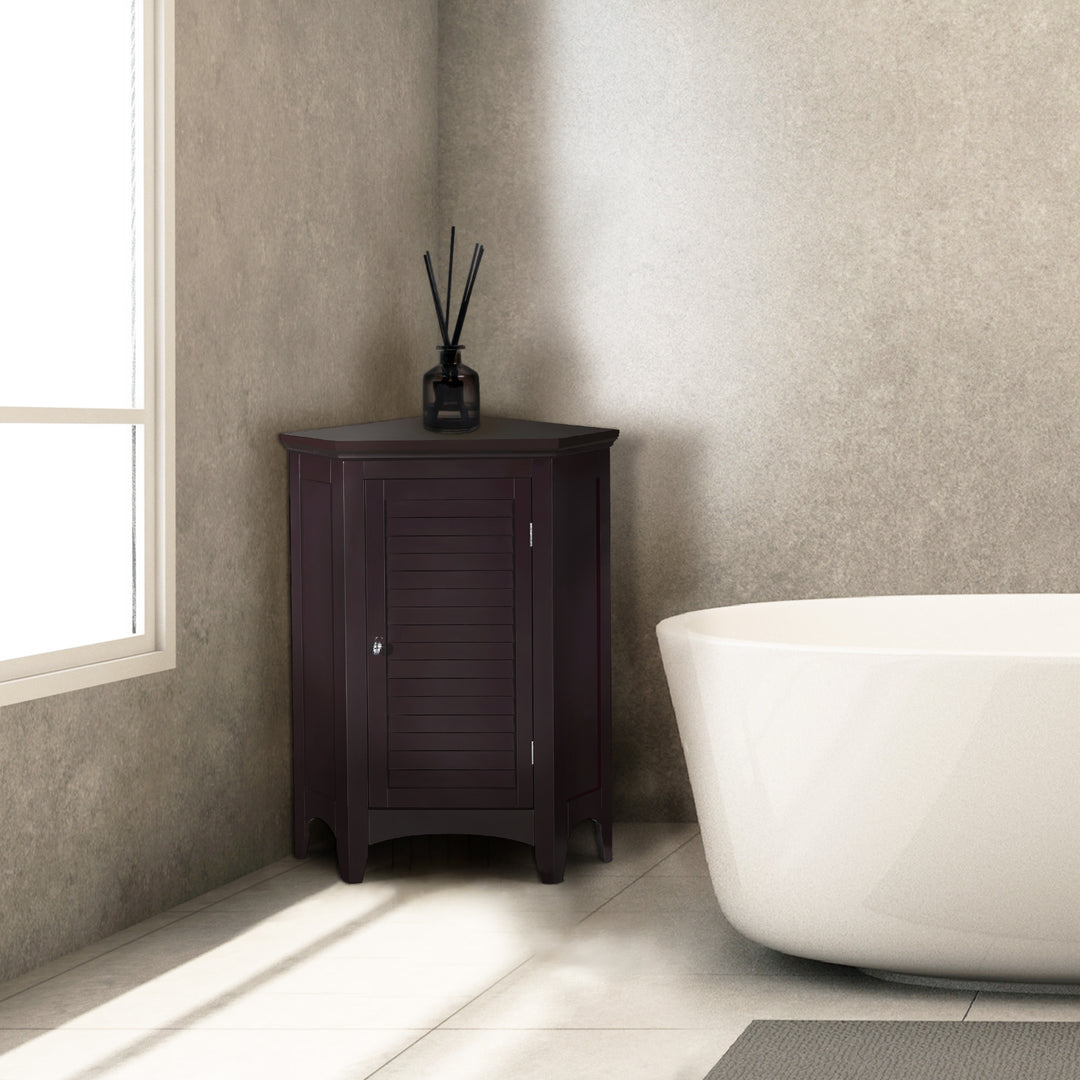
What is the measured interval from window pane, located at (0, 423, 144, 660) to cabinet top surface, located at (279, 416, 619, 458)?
485 millimetres

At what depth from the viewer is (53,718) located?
248 cm

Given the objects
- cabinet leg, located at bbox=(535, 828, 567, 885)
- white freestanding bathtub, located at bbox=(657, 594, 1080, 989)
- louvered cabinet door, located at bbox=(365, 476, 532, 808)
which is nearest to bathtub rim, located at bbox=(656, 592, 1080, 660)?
white freestanding bathtub, located at bbox=(657, 594, 1080, 989)

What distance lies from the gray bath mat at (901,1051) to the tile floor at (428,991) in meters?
0.05

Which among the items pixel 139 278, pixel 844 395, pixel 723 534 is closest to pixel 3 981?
pixel 139 278

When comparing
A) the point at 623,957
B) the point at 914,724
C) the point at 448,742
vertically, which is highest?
the point at 914,724

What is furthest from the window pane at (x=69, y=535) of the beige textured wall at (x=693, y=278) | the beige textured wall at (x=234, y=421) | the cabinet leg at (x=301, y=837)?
the cabinet leg at (x=301, y=837)

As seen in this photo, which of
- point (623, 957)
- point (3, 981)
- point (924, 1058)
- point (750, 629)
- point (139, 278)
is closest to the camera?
point (924, 1058)

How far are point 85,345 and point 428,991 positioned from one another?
51.0 inches

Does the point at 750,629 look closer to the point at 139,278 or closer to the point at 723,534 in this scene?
the point at 723,534

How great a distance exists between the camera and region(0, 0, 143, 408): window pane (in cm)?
242

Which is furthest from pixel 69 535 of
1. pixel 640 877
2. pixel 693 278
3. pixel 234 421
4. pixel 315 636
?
pixel 693 278

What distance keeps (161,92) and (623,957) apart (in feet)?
6.03

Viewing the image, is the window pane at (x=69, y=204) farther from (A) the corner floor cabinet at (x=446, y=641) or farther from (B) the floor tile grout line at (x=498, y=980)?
(B) the floor tile grout line at (x=498, y=980)

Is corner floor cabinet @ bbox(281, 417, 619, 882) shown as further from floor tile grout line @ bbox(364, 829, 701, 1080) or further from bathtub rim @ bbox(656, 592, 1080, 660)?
bathtub rim @ bbox(656, 592, 1080, 660)
